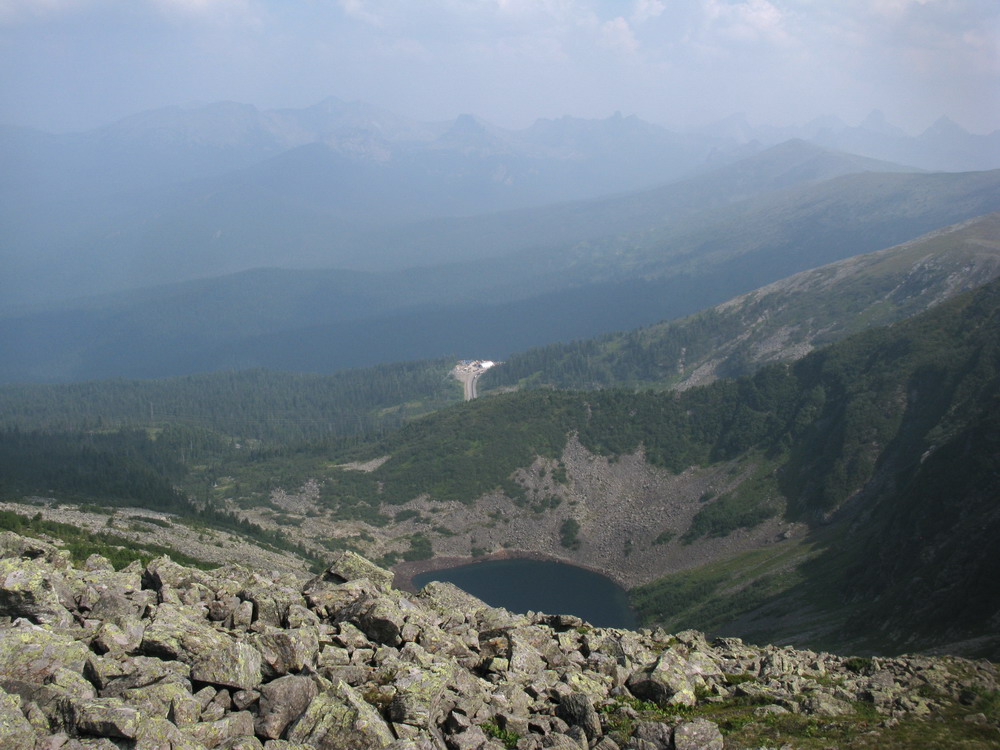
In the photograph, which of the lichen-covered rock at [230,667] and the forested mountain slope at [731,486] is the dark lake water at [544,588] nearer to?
the forested mountain slope at [731,486]

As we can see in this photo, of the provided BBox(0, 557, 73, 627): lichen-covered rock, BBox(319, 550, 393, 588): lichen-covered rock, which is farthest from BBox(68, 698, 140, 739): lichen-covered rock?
BBox(319, 550, 393, 588): lichen-covered rock

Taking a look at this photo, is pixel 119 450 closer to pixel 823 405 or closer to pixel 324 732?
pixel 823 405

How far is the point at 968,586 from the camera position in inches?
2142

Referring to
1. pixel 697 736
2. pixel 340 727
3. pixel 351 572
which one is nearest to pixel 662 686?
pixel 697 736

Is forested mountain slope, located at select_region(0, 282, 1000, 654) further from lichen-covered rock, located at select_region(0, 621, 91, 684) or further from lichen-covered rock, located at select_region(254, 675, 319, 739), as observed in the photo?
lichen-covered rock, located at select_region(0, 621, 91, 684)

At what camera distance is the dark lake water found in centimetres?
11106

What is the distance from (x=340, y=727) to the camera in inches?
824

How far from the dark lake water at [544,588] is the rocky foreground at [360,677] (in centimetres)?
7628

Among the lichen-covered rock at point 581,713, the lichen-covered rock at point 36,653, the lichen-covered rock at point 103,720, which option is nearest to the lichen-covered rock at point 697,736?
the lichen-covered rock at point 581,713

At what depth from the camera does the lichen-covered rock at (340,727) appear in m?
20.6

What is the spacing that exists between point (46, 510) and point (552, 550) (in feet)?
268

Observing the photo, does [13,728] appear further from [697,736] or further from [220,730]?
[697,736]

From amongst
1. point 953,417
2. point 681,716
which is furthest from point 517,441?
point 681,716

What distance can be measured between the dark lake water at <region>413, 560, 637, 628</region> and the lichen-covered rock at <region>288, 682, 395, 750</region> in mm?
88365
